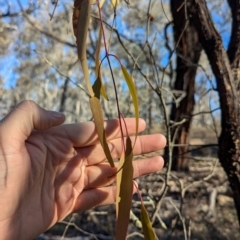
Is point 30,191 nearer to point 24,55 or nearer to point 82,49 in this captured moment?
point 82,49

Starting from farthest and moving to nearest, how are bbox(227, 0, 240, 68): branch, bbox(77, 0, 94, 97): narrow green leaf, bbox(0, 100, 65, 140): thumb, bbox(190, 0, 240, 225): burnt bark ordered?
bbox(227, 0, 240, 68): branch < bbox(190, 0, 240, 225): burnt bark < bbox(0, 100, 65, 140): thumb < bbox(77, 0, 94, 97): narrow green leaf

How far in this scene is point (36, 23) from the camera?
5930mm

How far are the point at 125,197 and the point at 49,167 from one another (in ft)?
1.45

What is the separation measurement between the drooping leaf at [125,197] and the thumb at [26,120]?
31 cm

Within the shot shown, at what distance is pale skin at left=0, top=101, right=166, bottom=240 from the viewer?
1083 millimetres

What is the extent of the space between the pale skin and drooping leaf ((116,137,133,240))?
29 cm

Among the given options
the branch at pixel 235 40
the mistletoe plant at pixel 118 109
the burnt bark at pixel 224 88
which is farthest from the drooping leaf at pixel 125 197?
the branch at pixel 235 40

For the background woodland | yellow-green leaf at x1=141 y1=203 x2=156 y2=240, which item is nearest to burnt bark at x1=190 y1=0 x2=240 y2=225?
the background woodland

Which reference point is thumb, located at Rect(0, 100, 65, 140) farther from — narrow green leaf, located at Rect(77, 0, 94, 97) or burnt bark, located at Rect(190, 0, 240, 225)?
burnt bark, located at Rect(190, 0, 240, 225)

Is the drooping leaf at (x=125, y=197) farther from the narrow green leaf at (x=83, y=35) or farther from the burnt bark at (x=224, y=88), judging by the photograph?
the burnt bark at (x=224, y=88)

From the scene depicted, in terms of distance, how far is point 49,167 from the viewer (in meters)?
1.20

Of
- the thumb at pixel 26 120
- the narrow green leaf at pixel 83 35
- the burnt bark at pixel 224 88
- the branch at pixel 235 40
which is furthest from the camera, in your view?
the branch at pixel 235 40

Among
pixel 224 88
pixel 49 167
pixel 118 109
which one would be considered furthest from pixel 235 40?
pixel 118 109

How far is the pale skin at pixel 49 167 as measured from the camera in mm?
1083
